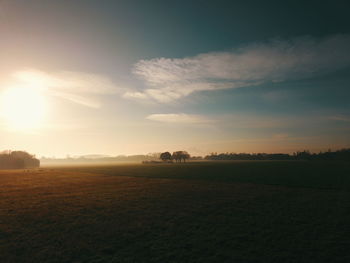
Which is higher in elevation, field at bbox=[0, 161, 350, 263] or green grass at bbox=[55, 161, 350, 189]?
field at bbox=[0, 161, 350, 263]

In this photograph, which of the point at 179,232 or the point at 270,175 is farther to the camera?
the point at 270,175

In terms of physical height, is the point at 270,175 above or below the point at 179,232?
below

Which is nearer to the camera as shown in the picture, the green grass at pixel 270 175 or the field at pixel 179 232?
the field at pixel 179 232

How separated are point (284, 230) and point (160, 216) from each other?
9.69 meters

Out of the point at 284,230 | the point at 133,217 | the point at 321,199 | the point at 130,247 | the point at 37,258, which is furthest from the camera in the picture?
the point at 321,199

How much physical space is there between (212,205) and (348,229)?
36.5 feet

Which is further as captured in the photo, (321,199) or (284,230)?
(321,199)

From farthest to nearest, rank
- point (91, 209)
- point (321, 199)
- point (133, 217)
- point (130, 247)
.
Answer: point (321, 199) < point (91, 209) < point (133, 217) < point (130, 247)

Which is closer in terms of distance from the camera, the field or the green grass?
the field

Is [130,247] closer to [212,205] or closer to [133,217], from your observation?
[133,217]

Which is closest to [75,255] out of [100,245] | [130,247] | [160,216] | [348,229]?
[100,245]

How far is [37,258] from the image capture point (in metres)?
10.7

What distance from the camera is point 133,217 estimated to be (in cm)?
1769

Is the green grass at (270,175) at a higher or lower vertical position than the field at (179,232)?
lower
